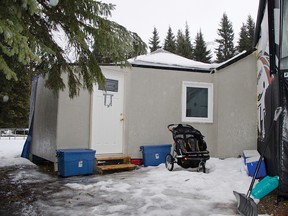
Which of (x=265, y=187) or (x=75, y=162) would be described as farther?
(x=75, y=162)

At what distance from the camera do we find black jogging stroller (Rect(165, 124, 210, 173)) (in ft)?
20.7

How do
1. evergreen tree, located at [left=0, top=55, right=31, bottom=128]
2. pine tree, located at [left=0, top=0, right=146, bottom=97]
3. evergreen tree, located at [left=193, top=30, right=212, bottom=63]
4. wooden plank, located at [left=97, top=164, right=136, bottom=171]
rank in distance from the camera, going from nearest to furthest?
pine tree, located at [left=0, top=0, right=146, bottom=97], wooden plank, located at [left=97, top=164, right=136, bottom=171], evergreen tree, located at [left=0, top=55, right=31, bottom=128], evergreen tree, located at [left=193, top=30, right=212, bottom=63]

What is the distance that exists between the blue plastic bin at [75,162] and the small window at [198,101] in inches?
124

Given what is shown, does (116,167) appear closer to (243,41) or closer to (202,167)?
(202,167)

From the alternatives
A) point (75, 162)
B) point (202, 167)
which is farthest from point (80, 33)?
point (202, 167)

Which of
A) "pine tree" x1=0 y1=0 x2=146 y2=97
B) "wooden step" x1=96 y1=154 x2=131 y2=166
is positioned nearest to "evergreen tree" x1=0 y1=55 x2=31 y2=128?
"wooden step" x1=96 y1=154 x2=131 y2=166

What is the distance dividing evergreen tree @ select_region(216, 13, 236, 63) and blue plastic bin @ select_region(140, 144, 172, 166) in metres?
31.3

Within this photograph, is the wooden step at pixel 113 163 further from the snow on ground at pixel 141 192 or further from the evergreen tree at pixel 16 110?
the evergreen tree at pixel 16 110

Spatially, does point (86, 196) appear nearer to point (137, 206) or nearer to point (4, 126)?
point (137, 206)

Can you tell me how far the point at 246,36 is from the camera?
33312mm

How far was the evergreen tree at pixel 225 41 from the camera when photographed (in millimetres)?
37281

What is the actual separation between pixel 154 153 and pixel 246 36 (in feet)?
98.6

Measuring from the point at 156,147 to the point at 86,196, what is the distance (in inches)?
127

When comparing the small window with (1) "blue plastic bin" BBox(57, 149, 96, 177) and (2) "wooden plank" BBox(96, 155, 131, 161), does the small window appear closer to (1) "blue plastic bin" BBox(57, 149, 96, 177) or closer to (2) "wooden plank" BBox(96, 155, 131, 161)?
(2) "wooden plank" BBox(96, 155, 131, 161)
